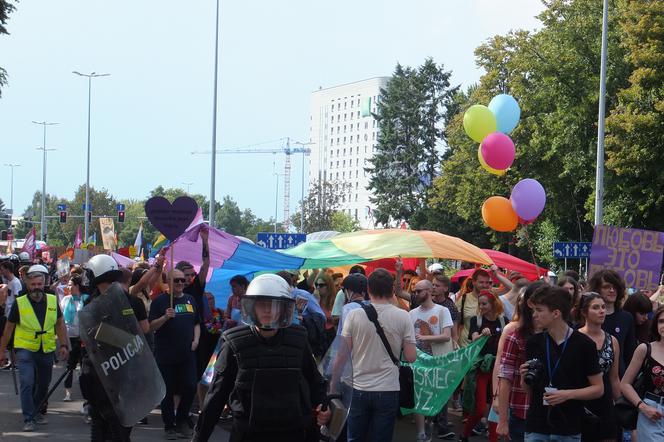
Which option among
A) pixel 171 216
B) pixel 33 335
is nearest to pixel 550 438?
pixel 33 335

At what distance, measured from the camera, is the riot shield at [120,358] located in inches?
266

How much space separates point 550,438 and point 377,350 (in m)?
1.80

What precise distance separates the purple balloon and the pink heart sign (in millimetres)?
7337

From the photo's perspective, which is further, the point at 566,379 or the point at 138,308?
the point at 138,308

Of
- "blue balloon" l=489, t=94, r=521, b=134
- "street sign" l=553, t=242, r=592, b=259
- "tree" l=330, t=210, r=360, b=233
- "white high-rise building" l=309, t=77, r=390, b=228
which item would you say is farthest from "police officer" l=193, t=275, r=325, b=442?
"white high-rise building" l=309, t=77, r=390, b=228

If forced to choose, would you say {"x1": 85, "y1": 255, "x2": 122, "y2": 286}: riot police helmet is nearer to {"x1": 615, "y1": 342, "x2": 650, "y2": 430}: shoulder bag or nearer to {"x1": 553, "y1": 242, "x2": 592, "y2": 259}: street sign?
{"x1": 615, "y1": 342, "x2": 650, "y2": 430}: shoulder bag

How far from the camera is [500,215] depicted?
18.0 meters

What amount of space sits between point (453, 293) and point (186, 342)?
7006 mm

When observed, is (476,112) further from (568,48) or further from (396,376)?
(568,48)

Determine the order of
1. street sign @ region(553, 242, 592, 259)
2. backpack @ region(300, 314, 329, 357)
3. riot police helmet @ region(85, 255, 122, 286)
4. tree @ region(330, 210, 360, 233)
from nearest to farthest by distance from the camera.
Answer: riot police helmet @ region(85, 255, 122, 286) < backpack @ region(300, 314, 329, 357) < street sign @ region(553, 242, 592, 259) < tree @ region(330, 210, 360, 233)

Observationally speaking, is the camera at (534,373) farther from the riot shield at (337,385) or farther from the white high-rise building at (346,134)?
the white high-rise building at (346,134)

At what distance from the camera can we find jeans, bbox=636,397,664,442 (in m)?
6.70

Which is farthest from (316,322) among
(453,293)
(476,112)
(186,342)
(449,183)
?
(449,183)

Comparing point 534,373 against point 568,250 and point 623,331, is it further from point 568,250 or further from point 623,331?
point 568,250
